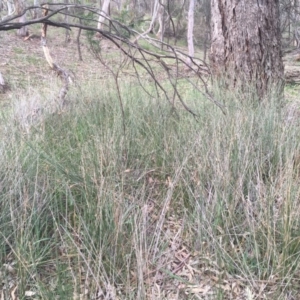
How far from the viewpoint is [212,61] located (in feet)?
14.4

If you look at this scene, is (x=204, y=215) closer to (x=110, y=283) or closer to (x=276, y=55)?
(x=110, y=283)

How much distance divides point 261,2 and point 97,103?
84.5 inches

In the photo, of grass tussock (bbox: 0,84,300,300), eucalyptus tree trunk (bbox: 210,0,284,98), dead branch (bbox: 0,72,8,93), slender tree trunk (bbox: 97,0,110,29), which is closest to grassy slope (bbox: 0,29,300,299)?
grass tussock (bbox: 0,84,300,300)

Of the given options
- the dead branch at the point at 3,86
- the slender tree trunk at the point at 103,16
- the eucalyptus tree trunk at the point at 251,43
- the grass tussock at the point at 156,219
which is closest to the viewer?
the grass tussock at the point at 156,219

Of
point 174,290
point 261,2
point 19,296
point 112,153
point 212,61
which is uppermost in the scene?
point 261,2

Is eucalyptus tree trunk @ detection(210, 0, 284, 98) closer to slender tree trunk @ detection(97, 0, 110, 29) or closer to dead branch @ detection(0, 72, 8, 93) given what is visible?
slender tree trunk @ detection(97, 0, 110, 29)

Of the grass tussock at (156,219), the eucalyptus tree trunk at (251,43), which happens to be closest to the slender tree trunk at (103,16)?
the grass tussock at (156,219)

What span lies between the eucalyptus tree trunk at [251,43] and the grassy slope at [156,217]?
1160mm

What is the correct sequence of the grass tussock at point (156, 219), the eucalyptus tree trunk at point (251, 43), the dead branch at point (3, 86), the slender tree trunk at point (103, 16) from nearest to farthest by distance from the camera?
the grass tussock at point (156, 219) → the slender tree trunk at point (103, 16) → the eucalyptus tree trunk at point (251, 43) → the dead branch at point (3, 86)

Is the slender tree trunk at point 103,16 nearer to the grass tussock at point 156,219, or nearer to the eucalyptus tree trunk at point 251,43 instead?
the grass tussock at point 156,219

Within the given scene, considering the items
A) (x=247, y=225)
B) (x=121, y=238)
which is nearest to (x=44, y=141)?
(x=121, y=238)

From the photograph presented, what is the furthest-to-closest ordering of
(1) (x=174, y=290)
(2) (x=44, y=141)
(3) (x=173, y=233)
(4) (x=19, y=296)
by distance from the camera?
(2) (x=44, y=141) < (3) (x=173, y=233) < (1) (x=174, y=290) < (4) (x=19, y=296)

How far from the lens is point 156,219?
83.9 inches

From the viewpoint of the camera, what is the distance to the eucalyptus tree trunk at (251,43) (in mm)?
3855
